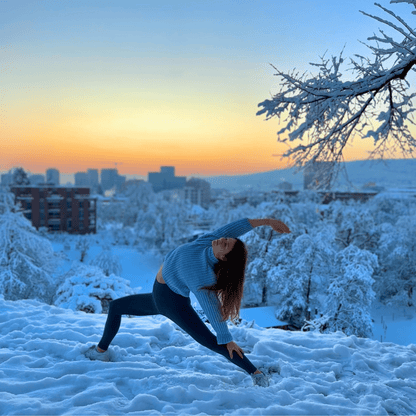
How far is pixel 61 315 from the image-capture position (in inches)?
201

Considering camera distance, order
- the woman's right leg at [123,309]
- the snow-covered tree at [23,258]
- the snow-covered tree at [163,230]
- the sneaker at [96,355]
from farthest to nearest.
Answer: the snow-covered tree at [163,230], the snow-covered tree at [23,258], the sneaker at [96,355], the woman's right leg at [123,309]

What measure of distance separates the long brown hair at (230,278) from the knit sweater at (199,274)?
0.04 metres

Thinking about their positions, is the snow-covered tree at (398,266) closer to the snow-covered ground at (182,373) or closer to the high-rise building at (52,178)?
the snow-covered ground at (182,373)

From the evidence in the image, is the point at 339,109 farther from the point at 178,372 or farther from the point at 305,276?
the point at 305,276

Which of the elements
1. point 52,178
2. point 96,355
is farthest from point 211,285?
point 52,178

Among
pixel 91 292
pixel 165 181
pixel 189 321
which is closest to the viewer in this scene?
pixel 189 321

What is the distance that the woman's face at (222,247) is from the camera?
2.89m

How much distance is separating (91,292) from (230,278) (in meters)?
9.14

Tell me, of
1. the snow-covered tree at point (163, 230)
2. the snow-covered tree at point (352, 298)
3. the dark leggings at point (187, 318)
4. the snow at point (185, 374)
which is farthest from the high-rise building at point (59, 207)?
the dark leggings at point (187, 318)

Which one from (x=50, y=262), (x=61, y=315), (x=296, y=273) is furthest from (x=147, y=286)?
(x=61, y=315)

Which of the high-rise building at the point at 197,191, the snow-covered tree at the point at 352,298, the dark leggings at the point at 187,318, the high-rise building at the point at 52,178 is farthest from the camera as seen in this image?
the high-rise building at the point at 197,191

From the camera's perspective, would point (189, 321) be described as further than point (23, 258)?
No

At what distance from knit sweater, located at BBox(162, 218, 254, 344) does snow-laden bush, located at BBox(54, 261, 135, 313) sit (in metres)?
7.85

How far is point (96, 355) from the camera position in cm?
359
